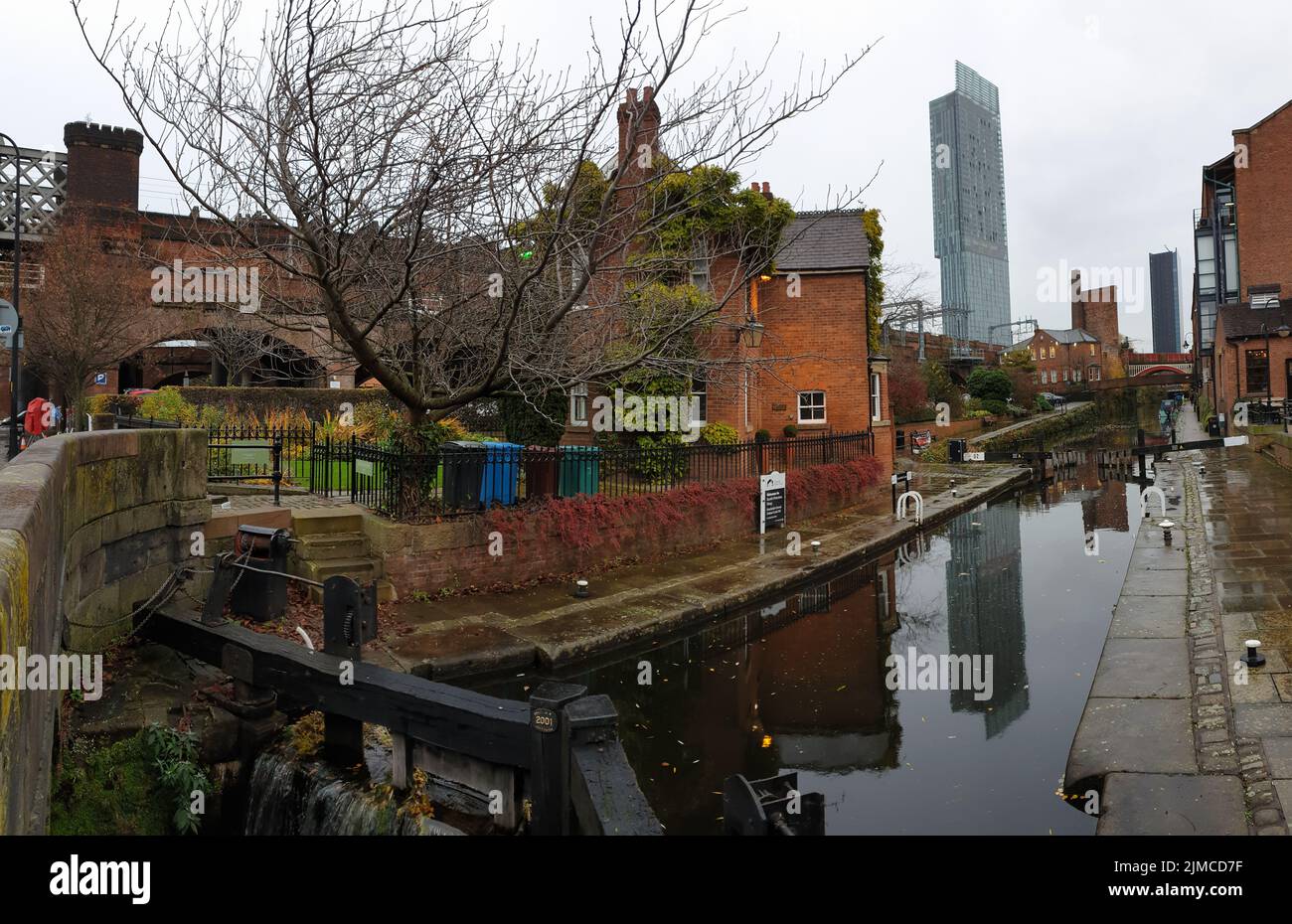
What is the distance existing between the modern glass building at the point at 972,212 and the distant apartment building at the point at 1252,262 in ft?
243

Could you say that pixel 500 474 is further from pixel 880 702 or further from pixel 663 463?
pixel 880 702

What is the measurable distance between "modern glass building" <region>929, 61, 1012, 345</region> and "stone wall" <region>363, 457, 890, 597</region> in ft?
380

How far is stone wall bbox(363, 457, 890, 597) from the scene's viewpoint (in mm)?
10453

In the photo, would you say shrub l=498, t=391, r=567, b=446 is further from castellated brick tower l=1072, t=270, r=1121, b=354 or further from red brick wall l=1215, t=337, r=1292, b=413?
castellated brick tower l=1072, t=270, r=1121, b=354

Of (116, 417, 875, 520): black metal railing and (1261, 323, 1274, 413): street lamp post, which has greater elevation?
(1261, 323, 1274, 413): street lamp post

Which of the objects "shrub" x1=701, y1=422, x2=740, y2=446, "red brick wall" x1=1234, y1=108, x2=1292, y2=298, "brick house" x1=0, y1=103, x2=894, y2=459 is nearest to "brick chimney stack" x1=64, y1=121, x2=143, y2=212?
"brick house" x1=0, y1=103, x2=894, y2=459

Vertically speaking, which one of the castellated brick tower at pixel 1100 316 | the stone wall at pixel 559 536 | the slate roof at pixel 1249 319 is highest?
the castellated brick tower at pixel 1100 316

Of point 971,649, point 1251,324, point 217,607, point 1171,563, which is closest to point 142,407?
point 217,607

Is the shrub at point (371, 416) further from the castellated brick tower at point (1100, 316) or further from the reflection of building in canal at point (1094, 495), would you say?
the castellated brick tower at point (1100, 316)

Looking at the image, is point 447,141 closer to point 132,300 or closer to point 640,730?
point 640,730

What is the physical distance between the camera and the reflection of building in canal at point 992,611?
26.5 ft

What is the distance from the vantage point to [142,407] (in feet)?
67.7

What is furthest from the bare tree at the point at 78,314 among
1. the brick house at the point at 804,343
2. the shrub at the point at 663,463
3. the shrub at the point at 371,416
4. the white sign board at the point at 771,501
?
the white sign board at the point at 771,501

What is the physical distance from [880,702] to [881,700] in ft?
0.20
